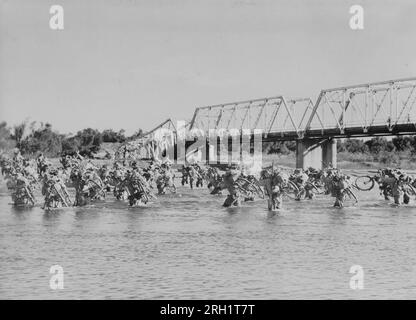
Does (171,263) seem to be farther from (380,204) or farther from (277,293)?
(380,204)

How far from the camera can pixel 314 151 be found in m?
71.1

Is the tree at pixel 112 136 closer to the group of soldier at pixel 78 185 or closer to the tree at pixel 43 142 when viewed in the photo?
the tree at pixel 43 142

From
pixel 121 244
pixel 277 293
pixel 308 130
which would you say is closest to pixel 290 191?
pixel 121 244

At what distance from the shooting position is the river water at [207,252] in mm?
19391

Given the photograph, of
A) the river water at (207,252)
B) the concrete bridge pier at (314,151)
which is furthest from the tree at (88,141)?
the river water at (207,252)

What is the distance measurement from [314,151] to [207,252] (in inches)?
1862

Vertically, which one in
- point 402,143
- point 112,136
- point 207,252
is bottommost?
point 207,252

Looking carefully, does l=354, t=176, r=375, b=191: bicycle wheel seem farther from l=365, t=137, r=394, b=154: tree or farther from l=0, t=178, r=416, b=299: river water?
l=0, t=178, r=416, b=299: river water

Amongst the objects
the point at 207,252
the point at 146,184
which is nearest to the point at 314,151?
the point at 146,184

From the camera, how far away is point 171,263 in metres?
22.7

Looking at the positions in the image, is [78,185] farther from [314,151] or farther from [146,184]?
[314,151]

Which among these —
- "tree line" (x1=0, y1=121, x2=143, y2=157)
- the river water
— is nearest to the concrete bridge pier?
"tree line" (x1=0, y1=121, x2=143, y2=157)

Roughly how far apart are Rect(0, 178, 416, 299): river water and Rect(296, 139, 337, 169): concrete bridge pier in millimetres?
26612
